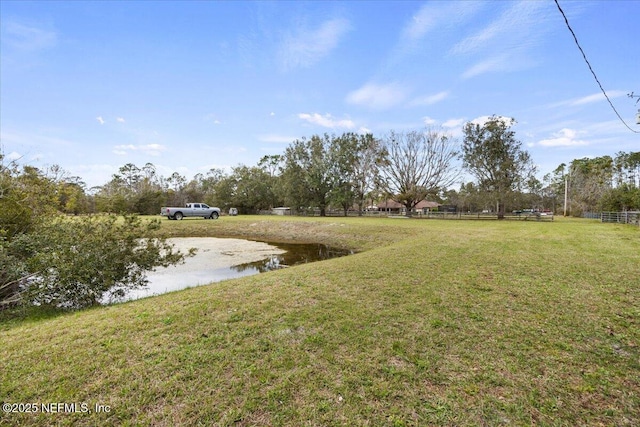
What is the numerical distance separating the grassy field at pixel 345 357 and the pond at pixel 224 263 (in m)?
2.70

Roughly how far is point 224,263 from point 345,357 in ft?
28.1

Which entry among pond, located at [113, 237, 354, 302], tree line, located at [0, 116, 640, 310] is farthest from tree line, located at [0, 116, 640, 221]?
pond, located at [113, 237, 354, 302]

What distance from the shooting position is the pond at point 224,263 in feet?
25.4

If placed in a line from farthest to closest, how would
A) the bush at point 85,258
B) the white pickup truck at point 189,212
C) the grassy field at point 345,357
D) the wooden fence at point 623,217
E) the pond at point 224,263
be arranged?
the white pickup truck at point 189,212 < the wooden fence at point 623,217 < the pond at point 224,263 < the bush at point 85,258 < the grassy field at point 345,357

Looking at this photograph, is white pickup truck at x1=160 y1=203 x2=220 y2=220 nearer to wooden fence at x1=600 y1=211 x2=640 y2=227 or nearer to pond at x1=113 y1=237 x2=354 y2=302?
pond at x1=113 y1=237 x2=354 y2=302

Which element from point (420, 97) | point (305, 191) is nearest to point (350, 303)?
point (420, 97)

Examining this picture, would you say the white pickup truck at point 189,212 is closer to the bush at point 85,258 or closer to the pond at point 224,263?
the pond at point 224,263

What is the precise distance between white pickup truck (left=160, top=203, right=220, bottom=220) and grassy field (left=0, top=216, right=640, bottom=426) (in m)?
21.3

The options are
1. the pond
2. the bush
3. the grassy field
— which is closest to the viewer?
the grassy field

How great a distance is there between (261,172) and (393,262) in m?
43.2

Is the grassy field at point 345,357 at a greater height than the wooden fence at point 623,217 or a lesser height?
lesser

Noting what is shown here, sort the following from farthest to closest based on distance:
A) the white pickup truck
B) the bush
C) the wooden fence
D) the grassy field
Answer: the white pickup truck
the wooden fence
the bush
the grassy field

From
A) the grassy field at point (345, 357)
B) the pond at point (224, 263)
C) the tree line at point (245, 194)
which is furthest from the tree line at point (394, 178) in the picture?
the grassy field at point (345, 357)

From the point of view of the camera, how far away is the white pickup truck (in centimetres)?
2414
